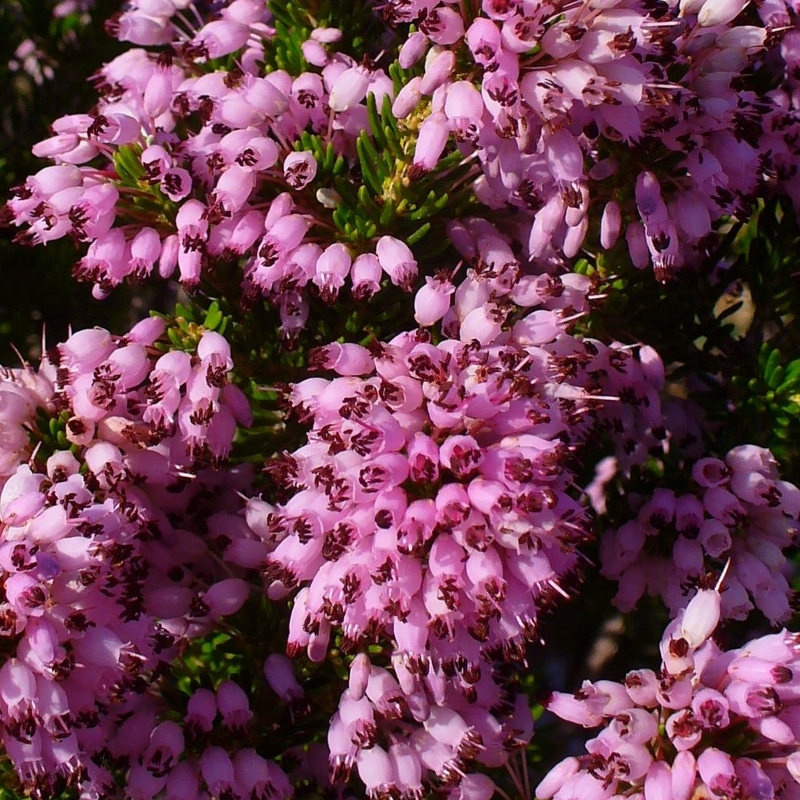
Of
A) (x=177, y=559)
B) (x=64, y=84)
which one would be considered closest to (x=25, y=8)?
(x=64, y=84)

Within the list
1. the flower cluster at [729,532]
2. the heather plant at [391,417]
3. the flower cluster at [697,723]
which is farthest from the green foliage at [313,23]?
the flower cluster at [697,723]

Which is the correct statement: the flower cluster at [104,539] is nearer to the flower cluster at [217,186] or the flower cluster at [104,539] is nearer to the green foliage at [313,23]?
the flower cluster at [217,186]

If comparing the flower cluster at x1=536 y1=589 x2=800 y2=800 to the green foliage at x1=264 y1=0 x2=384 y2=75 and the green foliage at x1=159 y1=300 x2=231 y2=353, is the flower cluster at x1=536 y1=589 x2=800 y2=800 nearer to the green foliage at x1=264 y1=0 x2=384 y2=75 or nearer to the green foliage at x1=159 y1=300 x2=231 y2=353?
the green foliage at x1=159 y1=300 x2=231 y2=353

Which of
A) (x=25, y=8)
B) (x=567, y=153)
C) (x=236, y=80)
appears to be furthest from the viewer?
(x=25, y=8)

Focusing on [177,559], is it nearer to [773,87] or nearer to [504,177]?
[504,177]

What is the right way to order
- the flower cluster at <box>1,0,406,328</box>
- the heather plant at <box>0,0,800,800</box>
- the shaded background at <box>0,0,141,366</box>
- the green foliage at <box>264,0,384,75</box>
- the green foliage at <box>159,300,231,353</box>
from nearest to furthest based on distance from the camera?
the heather plant at <box>0,0,800,800</box> → the flower cluster at <box>1,0,406,328</box> → the green foliage at <box>159,300,231,353</box> → the green foliage at <box>264,0,384,75</box> → the shaded background at <box>0,0,141,366</box>

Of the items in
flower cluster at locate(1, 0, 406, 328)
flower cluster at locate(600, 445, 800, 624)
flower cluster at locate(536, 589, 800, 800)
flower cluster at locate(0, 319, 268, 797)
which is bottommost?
flower cluster at locate(600, 445, 800, 624)

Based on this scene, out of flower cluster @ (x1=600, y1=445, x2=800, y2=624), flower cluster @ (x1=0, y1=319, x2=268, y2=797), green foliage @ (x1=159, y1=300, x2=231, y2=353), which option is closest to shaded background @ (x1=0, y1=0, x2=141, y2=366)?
green foliage @ (x1=159, y1=300, x2=231, y2=353)

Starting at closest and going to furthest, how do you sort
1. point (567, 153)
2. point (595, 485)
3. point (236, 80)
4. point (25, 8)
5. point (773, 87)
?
point (567, 153) → point (236, 80) → point (773, 87) → point (595, 485) → point (25, 8)
